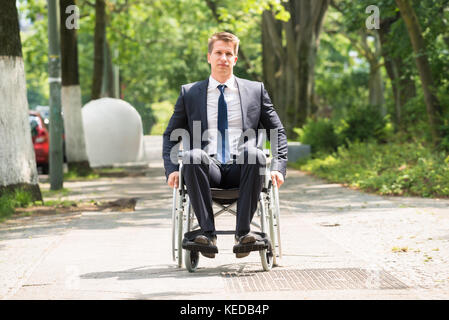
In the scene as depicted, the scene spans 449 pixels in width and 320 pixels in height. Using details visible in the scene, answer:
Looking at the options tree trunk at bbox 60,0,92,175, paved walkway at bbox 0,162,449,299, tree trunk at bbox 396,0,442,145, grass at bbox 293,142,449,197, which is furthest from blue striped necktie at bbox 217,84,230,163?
tree trunk at bbox 60,0,92,175

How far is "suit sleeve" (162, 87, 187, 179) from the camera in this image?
6.82 metres

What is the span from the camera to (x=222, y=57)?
22.3 ft

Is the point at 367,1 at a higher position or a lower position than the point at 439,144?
higher

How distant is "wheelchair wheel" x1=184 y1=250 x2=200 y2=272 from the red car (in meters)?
14.3

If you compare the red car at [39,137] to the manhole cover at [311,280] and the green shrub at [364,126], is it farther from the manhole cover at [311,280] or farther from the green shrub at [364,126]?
the manhole cover at [311,280]

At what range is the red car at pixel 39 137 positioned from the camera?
20.5 m

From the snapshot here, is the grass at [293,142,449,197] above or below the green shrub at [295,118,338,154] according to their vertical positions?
below

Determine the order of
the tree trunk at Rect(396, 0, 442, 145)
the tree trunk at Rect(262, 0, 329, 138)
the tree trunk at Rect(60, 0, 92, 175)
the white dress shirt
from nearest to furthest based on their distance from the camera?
the white dress shirt
the tree trunk at Rect(396, 0, 442, 145)
the tree trunk at Rect(60, 0, 92, 175)
the tree trunk at Rect(262, 0, 329, 138)

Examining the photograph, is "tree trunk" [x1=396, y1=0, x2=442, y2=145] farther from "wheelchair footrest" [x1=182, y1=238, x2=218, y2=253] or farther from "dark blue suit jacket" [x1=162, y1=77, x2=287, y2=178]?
"wheelchair footrest" [x1=182, y1=238, x2=218, y2=253]
